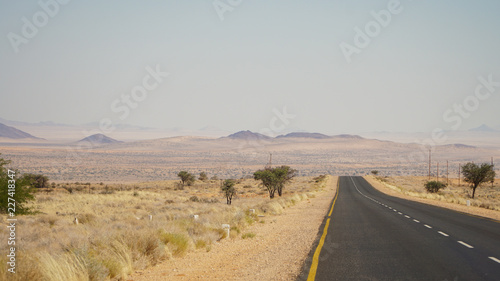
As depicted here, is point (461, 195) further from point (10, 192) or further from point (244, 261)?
point (244, 261)

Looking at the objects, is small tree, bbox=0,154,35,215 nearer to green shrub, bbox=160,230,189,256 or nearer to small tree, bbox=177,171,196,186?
green shrub, bbox=160,230,189,256

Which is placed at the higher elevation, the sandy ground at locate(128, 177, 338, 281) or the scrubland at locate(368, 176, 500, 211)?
the sandy ground at locate(128, 177, 338, 281)

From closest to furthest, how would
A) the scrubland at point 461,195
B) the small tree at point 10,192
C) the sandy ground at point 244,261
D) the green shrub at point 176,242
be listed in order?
1. the sandy ground at point 244,261
2. the green shrub at point 176,242
3. the small tree at point 10,192
4. the scrubland at point 461,195

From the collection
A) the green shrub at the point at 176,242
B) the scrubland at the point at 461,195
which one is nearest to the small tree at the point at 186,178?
the scrubland at the point at 461,195

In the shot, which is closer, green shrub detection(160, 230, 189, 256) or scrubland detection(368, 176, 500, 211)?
green shrub detection(160, 230, 189, 256)

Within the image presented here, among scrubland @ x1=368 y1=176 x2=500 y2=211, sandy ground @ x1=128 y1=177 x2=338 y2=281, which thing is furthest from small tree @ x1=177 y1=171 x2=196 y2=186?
sandy ground @ x1=128 y1=177 x2=338 y2=281

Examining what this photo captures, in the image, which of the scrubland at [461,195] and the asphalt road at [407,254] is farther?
the scrubland at [461,195]

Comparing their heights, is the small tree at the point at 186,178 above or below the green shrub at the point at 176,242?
below

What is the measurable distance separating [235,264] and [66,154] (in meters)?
149

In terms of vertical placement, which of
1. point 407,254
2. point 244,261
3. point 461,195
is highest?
point 407,254

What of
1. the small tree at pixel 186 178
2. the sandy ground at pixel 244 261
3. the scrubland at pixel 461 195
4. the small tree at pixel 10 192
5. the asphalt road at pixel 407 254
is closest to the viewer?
the asphalt road at pixel 407 254

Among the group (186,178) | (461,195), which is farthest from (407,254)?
(186,178)

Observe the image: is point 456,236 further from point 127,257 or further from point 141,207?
point 141,207

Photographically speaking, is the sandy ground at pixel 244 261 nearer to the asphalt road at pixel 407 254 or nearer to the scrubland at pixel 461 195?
the asphalt road at pixel 407 254
